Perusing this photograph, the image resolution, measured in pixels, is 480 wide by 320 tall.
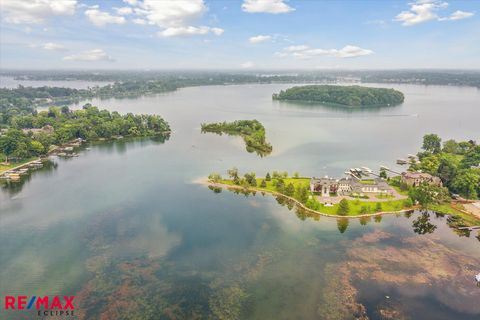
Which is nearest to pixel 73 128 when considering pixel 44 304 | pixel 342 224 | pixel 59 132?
pixel 59 132

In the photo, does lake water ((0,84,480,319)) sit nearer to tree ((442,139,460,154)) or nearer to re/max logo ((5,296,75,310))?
re/max logo ((5,296,75,310))

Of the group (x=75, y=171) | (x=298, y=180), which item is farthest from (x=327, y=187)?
(x=75, y=171)

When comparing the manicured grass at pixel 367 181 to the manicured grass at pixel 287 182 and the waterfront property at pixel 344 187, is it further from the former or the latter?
the manicured grass at pixel 287 182

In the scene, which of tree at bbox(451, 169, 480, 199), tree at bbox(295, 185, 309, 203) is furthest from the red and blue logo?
tree at bbox(451, 169, 480, 199)

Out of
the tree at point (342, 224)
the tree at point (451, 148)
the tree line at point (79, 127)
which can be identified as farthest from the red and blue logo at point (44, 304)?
the tree at point (451, 148)

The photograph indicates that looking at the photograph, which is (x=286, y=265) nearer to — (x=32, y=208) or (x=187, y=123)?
(x=32, y=208)

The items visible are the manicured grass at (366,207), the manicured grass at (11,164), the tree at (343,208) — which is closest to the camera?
the tree at (343,208)

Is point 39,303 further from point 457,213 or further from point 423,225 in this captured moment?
point 457,213

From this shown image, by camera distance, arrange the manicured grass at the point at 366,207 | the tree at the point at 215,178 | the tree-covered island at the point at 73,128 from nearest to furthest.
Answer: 1. the manicured grass at the point at 366,207
2. the tree at the point at 215,178
3. the tree-covered island at the point at 73,128
